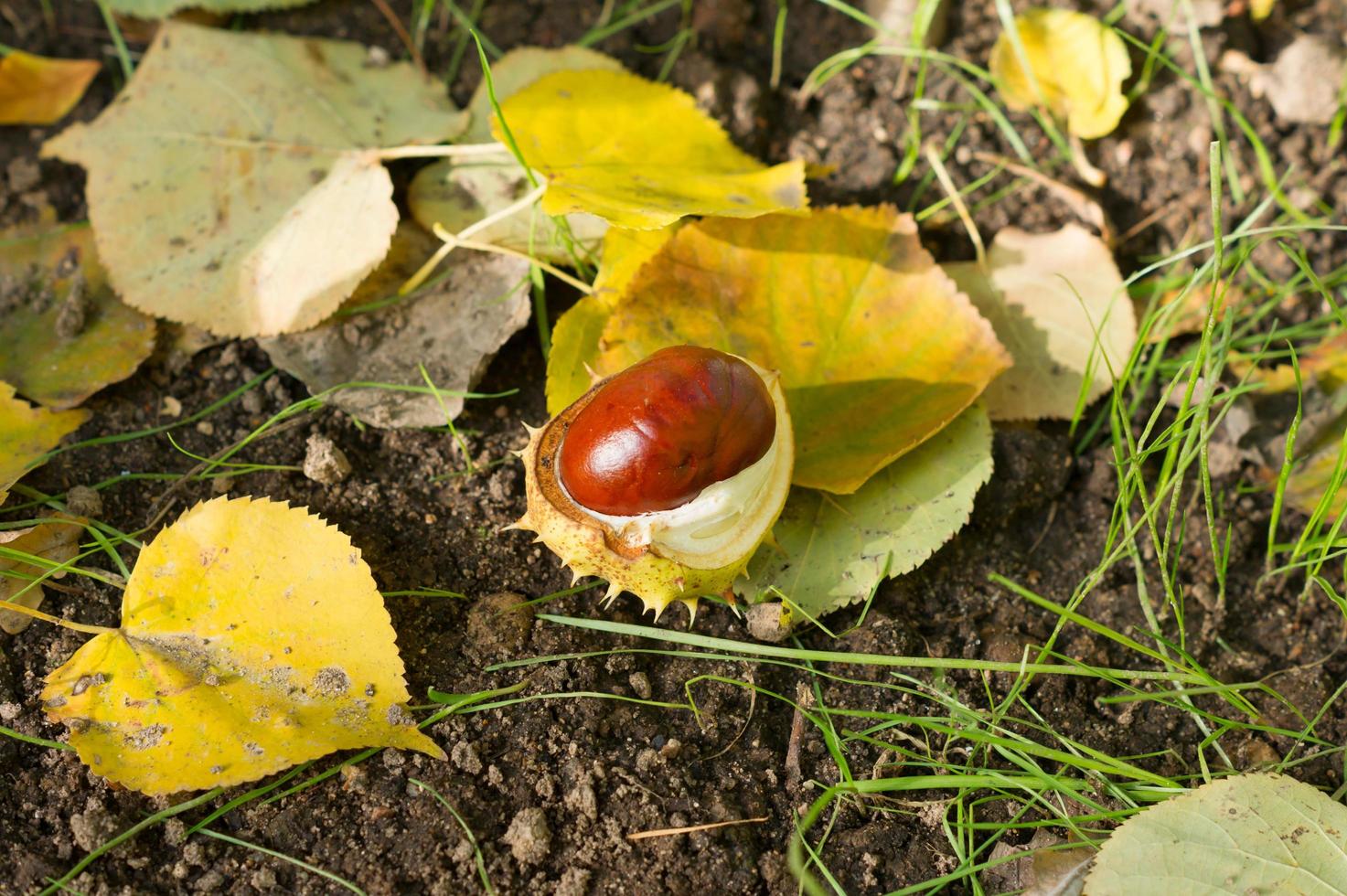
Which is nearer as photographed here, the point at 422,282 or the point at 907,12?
the point at 422,282

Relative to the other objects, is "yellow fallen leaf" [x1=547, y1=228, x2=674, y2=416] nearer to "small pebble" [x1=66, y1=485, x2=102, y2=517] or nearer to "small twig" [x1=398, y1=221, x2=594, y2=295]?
"small twig" [x1=398, y1=221, x2=594, y2=295]

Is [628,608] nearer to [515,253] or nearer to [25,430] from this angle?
[515,253]

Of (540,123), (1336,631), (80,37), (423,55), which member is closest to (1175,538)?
(1336,631)

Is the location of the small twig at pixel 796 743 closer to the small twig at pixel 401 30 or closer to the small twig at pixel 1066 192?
the small twig at pixel 1066 192

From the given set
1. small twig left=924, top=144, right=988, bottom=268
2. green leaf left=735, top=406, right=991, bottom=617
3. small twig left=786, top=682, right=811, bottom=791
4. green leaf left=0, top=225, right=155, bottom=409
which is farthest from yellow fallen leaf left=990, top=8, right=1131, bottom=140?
green leaf left=0, top=225, right=155, bottom=409

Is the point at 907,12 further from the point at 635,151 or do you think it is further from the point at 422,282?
the point at 422,282

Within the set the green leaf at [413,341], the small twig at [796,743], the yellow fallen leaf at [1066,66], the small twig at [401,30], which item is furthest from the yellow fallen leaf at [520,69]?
the small twig at [796,743]
